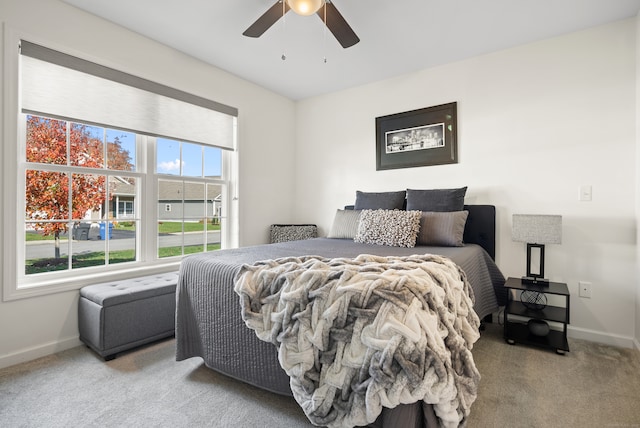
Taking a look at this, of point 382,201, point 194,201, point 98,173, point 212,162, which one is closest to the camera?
point 98,173

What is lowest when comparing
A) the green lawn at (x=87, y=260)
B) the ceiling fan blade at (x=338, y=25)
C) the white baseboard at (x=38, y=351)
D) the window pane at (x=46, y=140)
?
the white baseboard at (x=38, y=351)

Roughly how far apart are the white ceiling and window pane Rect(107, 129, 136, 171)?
88 cm

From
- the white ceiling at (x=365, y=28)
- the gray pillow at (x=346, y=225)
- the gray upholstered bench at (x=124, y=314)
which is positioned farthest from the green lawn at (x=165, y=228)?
the white ceiling at (x=365, y=28)

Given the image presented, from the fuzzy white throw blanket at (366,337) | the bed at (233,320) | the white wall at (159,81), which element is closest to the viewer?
the fuzzy white throw blanket at (366,337)

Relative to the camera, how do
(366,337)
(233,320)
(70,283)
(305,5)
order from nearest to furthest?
(366,337) < (233,320) < (305,5) < (70,283)

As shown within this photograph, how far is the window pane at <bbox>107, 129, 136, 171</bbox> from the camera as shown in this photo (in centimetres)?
263

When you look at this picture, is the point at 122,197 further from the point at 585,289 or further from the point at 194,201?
the point at 585,289

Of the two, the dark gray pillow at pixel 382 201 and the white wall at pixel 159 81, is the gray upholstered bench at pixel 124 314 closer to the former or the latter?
the white wall at pixel 159 81

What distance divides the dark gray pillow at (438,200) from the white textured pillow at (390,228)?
0.25 metres

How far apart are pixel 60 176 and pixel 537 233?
11.9ft

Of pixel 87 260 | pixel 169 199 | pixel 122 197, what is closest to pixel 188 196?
pixel 169 199

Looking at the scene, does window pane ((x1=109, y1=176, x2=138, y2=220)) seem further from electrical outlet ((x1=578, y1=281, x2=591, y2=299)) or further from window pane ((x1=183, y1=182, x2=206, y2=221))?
electrical outlet ((x1=578, y1=281, x2=591, y2=299))

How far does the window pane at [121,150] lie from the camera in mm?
2629

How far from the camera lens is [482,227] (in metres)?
2.84
